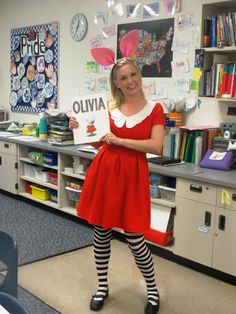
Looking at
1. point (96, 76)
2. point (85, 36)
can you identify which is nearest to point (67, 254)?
point (96, 76)

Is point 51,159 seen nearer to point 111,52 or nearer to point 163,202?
point 163,202

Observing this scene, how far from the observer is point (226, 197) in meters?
2.67

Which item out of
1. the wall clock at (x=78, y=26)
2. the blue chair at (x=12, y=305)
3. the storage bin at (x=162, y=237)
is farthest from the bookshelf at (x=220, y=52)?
the blue chair at (x=12, y=305)

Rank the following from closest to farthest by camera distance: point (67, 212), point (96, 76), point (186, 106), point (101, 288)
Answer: point (101, 288) < point (186, 106) < point (67, 212) < point (96, 76)

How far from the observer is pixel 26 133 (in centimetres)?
476

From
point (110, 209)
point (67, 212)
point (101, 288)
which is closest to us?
point (110, 209)

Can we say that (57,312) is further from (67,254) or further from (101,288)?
(67,254)

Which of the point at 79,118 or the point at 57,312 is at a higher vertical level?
the point at 79,118

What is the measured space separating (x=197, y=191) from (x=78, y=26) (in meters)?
2.46

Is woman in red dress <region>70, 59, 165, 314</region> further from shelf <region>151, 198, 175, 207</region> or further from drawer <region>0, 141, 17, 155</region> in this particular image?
drawer <region>0, 141, 17, 155</region>

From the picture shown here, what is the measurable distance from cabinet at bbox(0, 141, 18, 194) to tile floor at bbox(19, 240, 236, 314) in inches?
62.8

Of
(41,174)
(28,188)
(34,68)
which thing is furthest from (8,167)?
(34,68)

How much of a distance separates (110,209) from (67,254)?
3.62 ft

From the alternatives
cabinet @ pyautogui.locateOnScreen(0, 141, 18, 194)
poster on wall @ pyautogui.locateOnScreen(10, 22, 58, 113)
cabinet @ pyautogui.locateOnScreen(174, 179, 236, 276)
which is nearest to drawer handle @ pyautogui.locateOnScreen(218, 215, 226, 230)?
cabinet @ pyautogui.locateOnScreen(174, 179, 236, 276)
